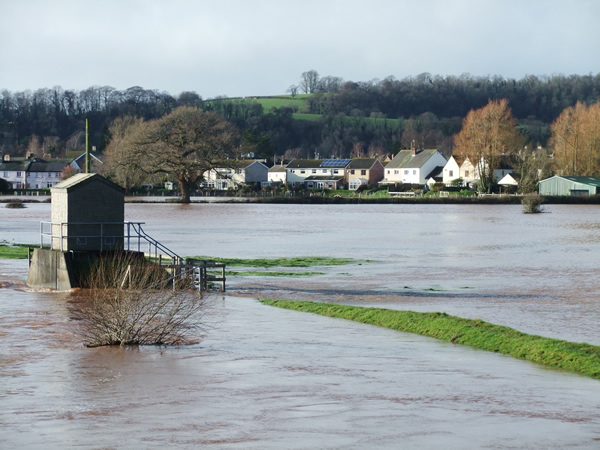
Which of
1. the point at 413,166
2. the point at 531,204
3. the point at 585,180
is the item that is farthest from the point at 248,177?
the point at 531,204

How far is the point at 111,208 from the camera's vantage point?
34344mm

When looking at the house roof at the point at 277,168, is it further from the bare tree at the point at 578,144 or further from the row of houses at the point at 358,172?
the bare tree at the point at 578,144

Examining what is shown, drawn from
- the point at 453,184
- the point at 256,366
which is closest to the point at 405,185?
the point at 453,184

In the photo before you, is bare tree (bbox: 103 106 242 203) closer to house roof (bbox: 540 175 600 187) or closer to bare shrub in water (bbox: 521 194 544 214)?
bare shrub in water (bbox: 521 194 544 214)

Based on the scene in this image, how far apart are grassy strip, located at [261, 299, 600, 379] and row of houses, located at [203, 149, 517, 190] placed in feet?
382

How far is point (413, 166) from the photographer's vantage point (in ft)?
510

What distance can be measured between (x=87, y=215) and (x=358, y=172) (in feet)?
432

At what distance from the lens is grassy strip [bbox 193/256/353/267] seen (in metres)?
43.2

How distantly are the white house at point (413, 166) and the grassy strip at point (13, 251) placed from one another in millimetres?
108936

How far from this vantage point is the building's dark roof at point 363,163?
164 metres

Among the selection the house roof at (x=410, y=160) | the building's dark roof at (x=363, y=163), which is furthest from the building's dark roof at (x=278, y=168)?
the house roof at (x=410, y=160)

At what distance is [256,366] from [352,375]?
233 cm

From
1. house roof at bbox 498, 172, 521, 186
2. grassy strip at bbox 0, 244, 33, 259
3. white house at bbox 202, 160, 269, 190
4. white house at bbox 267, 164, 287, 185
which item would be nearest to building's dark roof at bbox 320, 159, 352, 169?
white house at bbox 267, 164, 287, 185

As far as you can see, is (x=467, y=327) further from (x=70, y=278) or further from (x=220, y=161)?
(x=220, y=161)
